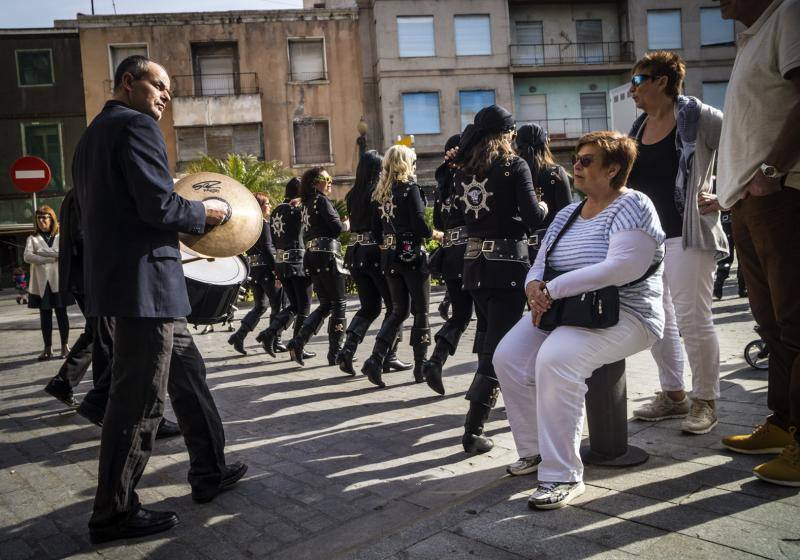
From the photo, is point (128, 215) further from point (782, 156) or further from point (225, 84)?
point (225, 84)

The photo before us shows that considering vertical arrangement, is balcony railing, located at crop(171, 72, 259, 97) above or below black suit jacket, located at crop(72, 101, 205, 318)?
above

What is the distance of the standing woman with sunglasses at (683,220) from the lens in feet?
14.1

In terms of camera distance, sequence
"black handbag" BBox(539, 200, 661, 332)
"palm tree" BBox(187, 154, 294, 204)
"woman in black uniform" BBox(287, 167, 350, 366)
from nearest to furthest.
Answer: "black handbag" BBox(539, 200, 661, 332) → "woman in black uniform" BBox(287, 167, 350, 366) → "palm tree" BBox(187, 154, 294, 204)

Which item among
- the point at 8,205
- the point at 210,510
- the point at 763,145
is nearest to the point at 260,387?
the point at 210,510

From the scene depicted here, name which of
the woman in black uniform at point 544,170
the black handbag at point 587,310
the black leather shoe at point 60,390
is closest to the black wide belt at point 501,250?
the black handbag at point 587,310

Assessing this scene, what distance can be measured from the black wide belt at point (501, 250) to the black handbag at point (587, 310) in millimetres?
1038

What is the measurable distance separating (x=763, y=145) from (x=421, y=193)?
380 centimetres

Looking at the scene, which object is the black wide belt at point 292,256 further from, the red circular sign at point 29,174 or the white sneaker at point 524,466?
the white sneaker at point 524,466

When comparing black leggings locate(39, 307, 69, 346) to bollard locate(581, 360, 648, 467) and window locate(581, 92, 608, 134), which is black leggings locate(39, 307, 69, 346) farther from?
window locate(581, 92, 608, 134)

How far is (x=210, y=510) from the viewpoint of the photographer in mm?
3785

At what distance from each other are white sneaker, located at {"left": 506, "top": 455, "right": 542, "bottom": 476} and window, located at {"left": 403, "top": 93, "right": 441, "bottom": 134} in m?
28.4

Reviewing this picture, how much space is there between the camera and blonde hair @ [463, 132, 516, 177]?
4664mm

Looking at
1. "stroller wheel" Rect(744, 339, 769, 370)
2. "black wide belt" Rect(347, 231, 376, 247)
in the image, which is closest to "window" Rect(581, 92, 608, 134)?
"black wide belt" Rect(347, 231, 376, 247)

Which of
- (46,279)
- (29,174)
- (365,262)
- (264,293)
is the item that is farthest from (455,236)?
(29,174)
